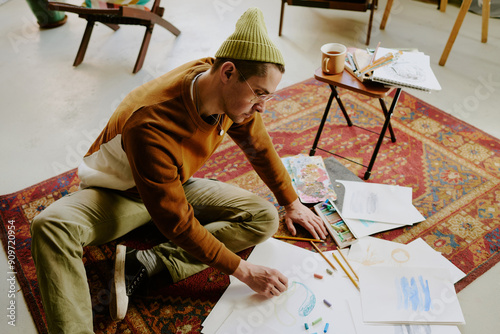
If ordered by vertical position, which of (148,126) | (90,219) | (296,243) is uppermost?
(148,126)

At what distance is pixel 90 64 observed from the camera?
2.76 meters

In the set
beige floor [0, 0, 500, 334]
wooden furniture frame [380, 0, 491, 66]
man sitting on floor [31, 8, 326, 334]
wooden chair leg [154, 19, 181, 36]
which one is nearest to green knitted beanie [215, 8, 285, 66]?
man sitting on floor [31, 8, 326, 334]

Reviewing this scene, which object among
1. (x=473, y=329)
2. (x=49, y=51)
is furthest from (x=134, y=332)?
(x=49, y=51)

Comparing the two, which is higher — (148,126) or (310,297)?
(148,126)

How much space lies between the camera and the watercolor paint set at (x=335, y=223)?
1.51 m

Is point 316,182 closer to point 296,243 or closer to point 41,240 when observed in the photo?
point 296,243

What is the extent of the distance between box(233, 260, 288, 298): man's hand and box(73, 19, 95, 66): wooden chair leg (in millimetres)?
2243

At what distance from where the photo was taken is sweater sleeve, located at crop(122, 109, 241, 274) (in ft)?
3.32

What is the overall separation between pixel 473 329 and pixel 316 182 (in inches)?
32.6

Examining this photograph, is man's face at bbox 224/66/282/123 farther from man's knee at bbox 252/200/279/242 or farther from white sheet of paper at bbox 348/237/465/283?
white sheet of paper at bbox 348/237/465/283

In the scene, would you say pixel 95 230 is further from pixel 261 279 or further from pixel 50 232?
pixel 261 279

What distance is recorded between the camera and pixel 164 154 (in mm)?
1044

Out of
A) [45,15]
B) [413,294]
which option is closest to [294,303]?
[413,294]

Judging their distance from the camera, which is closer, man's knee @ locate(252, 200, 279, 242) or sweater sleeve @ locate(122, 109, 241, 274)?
sweater sleeve @ locate(122, 109, 241, 274)
